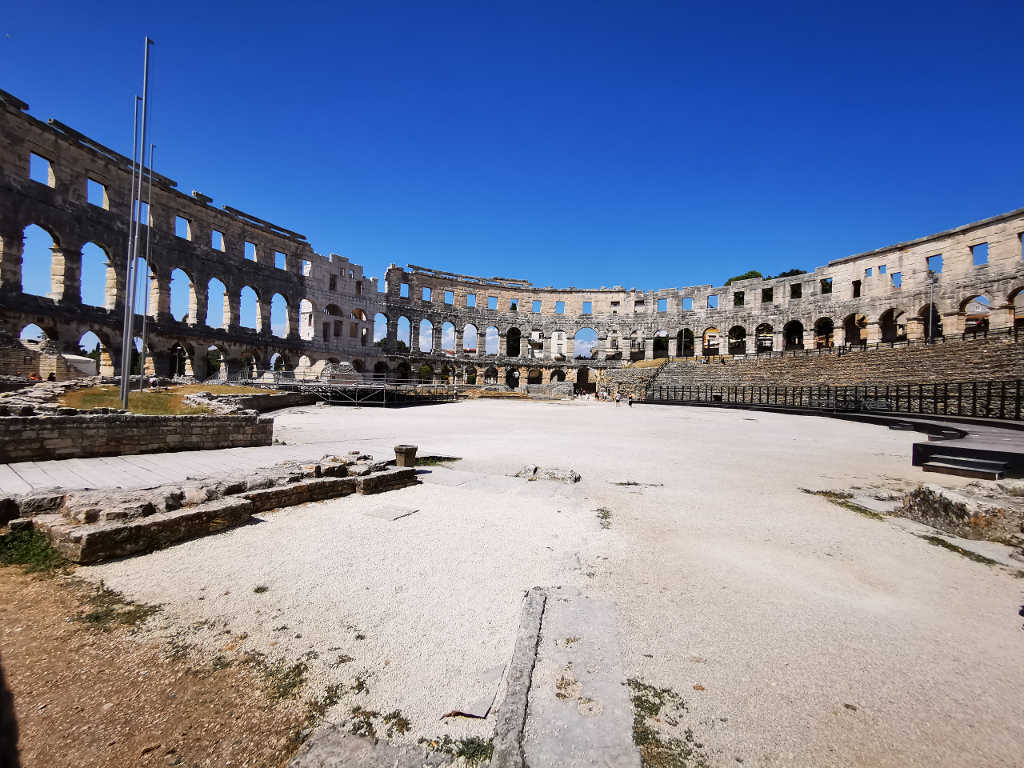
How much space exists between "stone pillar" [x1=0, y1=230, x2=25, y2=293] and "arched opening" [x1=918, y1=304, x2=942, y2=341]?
202 ft

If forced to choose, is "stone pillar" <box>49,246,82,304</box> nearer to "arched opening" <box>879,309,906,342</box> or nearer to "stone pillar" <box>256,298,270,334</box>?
"stone pillar" <box>256,298,270,334</box>

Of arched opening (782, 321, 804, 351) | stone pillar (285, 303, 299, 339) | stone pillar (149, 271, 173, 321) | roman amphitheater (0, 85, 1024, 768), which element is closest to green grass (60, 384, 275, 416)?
roman amphitheater (0, 85, 1024, 768)

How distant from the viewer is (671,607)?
11.9 feet

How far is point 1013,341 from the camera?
21.4m

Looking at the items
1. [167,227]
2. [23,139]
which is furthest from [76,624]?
[167,227]

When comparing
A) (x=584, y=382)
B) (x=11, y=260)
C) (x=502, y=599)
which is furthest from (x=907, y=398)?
(x=11, y=260)

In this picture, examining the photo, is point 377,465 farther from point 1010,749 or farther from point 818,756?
point 1010,749

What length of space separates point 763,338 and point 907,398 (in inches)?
1254

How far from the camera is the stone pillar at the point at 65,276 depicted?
86.2ft

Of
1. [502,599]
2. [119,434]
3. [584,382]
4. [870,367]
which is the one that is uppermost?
[870,367]

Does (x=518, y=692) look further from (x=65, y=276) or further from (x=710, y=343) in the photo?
(x=710, y=343)

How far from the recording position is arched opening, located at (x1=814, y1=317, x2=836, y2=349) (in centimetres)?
4343

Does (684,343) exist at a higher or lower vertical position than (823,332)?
lower

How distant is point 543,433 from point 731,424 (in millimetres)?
10150
